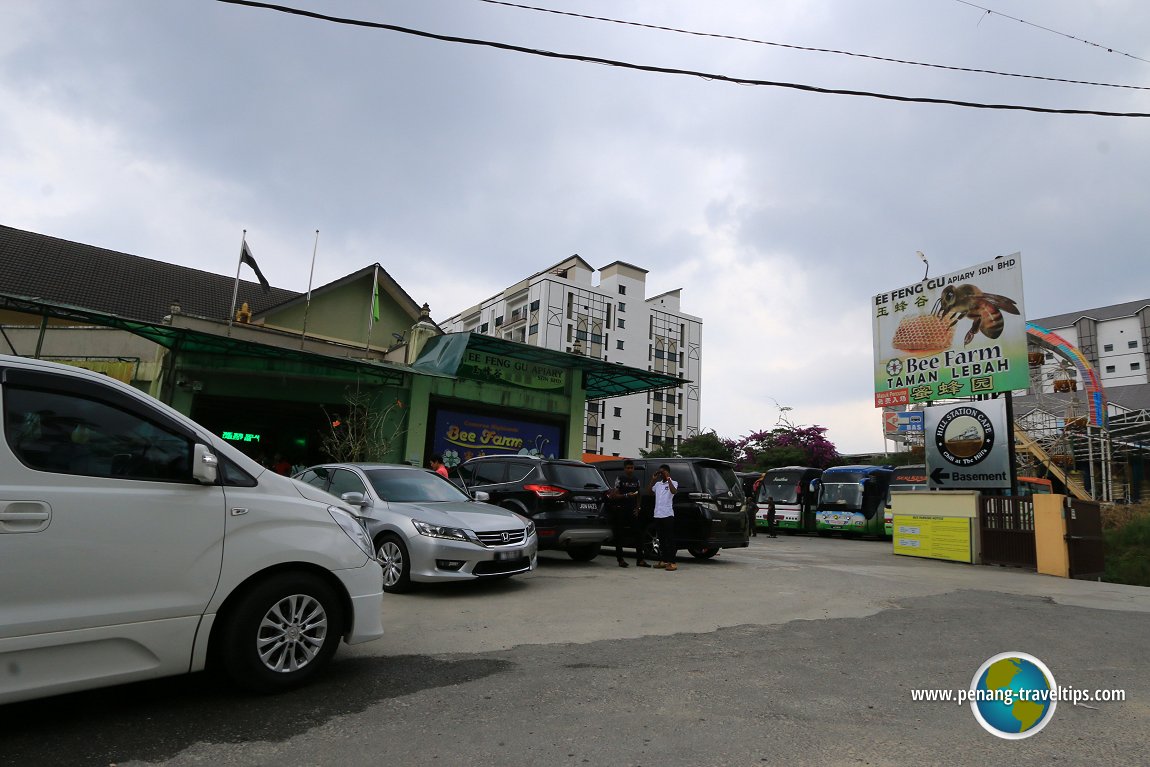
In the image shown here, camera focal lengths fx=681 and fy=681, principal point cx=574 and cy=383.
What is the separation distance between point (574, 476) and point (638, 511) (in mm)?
1273

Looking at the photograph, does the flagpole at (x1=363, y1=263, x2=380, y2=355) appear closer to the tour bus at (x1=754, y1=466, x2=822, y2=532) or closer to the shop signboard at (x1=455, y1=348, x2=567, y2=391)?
the shop signboard at (x1=455, y1=348, x2=567, y2=391)

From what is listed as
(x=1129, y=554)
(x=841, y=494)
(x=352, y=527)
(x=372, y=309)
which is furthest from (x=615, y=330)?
(x=352, y=527)

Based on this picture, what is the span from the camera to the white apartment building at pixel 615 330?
66125 millimetres

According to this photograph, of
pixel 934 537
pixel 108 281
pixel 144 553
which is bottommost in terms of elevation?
pixel 934 537

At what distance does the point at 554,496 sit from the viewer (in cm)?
1031

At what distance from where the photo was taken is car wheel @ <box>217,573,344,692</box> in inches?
154

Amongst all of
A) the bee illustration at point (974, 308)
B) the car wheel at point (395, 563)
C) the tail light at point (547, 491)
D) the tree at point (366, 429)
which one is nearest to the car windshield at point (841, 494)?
the bee illustration at point (974, 308)

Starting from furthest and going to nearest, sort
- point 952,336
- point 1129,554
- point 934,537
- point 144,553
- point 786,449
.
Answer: point 786,449, point 952,336, point 1129,554, point 934,537, point 144,553

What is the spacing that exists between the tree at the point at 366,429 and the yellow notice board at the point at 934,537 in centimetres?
1290

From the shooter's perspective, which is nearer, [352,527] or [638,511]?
[352,527]

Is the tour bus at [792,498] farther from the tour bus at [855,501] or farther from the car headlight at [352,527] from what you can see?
the car headlight at [352,527]

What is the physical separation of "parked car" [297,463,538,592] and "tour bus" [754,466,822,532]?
21.3 metres

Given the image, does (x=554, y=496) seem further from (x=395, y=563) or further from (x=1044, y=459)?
(x=1044, y=459)

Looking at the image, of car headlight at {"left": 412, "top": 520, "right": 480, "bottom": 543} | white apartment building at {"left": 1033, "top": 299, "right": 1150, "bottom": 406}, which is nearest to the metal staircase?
car headlight at {"left": 412, "top": 520, "right": 480, "bottom": 543}
